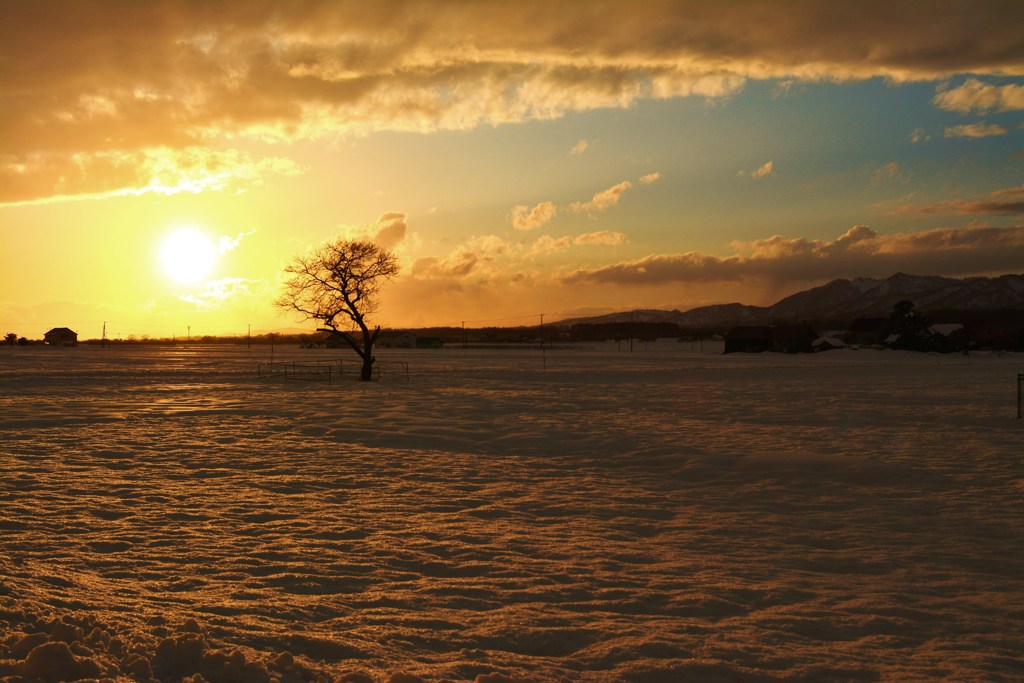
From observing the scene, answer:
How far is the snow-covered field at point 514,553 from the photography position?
5.54 meters

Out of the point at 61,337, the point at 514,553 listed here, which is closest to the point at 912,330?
the point at 514,553

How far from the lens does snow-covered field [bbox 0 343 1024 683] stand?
18.2ft

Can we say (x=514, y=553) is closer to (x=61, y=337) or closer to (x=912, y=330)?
(x=912, y=330)

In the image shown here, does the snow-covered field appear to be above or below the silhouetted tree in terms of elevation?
below

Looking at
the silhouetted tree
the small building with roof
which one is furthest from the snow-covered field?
the small building with roof

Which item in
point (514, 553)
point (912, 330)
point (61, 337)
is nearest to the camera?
point (514, 553)

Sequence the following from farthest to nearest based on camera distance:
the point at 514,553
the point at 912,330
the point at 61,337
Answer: the point at 61,337, the point at 912,330, the point at 514,553

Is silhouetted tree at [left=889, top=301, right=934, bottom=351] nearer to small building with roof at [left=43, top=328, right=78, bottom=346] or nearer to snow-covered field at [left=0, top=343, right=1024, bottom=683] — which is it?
snow-covered field at [left=0, top=343, right=1024, bottom=683]

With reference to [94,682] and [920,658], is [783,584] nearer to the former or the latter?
[920,658]

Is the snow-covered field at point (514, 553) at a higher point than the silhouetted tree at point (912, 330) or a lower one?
lower

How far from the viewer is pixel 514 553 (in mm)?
8438

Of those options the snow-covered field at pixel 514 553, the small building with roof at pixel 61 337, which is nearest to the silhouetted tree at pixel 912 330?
the snow-covered field at pixel 514 553

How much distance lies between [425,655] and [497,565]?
2448mm

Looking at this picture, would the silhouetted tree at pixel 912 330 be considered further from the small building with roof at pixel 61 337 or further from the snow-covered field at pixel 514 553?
the small building with roof at pixel 61 337
